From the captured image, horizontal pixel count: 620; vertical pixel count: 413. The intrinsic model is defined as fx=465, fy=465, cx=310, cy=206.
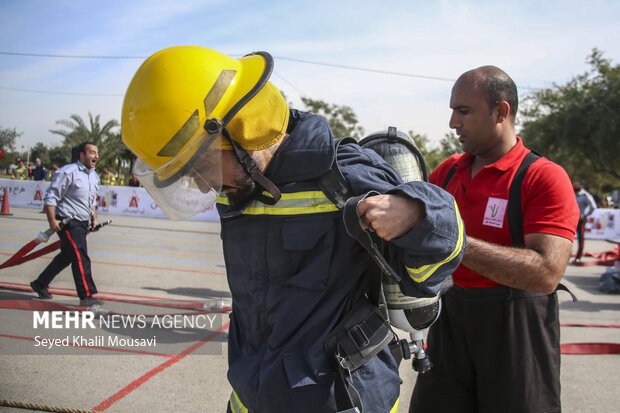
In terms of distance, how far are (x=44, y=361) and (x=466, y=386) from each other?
3.61 metres

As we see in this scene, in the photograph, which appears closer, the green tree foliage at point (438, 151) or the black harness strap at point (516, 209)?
the black harness strap at point (516, 209)

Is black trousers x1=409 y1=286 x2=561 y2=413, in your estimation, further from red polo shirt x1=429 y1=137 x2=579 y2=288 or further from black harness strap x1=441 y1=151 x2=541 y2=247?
black harness strap x1=441 y1=151 x2=541 y2=247

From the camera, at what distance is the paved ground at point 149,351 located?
11.6 ft

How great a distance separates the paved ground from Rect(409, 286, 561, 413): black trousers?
5.59 feet

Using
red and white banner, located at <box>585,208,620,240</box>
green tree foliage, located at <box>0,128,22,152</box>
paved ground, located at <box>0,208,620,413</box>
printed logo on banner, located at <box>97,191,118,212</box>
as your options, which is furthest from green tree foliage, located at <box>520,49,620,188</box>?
green tree foliage, located at <box>0,128,22,152</box>

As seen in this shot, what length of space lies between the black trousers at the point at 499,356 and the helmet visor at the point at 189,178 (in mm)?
1289

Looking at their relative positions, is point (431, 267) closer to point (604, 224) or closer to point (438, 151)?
point (604, 224)

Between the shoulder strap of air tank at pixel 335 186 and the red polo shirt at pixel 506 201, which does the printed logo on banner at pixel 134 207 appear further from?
the shoulder strap of air tank at pixel 335 186

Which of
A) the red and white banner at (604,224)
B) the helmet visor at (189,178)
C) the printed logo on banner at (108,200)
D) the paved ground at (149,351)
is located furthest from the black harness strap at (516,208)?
the printed logo on banner at (108,200)

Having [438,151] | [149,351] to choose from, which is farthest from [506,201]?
[438,151]

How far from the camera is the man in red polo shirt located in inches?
71.8

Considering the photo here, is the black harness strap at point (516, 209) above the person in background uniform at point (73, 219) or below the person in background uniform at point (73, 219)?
above

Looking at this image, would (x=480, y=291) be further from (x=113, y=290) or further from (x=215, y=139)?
(x=113, y=290)

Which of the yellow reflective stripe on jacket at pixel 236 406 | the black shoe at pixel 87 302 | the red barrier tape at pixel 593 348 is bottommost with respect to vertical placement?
the red barrier tape at pixel 593 348
